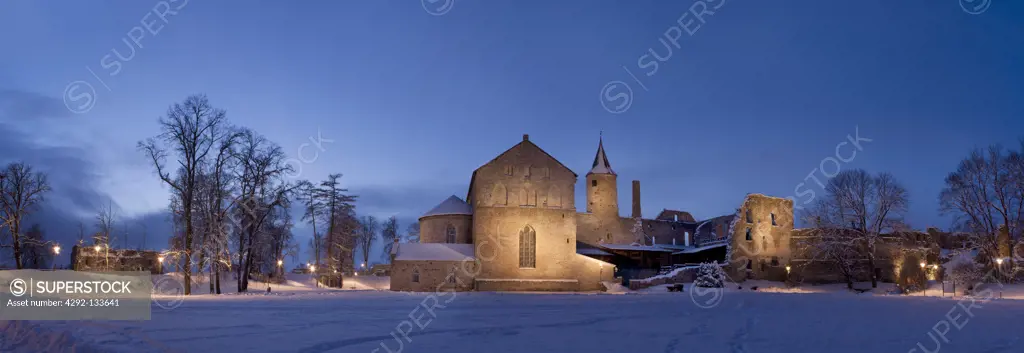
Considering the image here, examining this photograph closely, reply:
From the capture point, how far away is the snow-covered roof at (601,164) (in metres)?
71.6

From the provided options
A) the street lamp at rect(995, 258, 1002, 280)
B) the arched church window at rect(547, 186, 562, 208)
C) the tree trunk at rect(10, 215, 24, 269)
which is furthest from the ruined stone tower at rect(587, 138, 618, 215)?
the tree trunk at rect(10, 215, 24, 269)

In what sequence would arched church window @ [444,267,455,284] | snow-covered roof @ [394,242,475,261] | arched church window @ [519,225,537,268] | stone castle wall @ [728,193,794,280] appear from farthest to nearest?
stone castle wall @ [728,193,794,280] → arched church window @ [519,225,537,268] → arched church window @ [444,267,455,284] → snow-covered roof @ [394,242,475,261]

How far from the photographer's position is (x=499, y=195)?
49156 millimetres

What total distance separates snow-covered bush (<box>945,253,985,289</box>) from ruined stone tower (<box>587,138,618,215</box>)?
3138cm

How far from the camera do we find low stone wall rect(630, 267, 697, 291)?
4925 cm

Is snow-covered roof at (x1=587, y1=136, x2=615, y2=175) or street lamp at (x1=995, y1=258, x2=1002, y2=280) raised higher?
snow-covered roof at (x1=587, y1=136, x2=615, y2=175)

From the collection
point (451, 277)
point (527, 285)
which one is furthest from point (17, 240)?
point (527, 285)

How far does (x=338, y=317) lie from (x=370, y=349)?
7627mm

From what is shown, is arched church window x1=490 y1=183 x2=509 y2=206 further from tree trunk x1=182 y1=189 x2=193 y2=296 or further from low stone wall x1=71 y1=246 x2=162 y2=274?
low stone wall x1=71 y1=246 x2=162 y2=274

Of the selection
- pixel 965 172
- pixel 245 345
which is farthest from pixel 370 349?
pixel 965 172

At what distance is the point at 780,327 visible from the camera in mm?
16578

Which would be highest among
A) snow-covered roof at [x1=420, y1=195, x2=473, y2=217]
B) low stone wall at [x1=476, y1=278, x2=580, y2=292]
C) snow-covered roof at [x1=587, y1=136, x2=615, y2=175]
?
snow-covered roof at [x1=587, y1=136, x2=615, y2=175]

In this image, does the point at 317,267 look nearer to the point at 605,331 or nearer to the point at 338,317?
the point at 338,317

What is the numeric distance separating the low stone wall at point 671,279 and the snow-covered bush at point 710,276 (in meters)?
0.69
